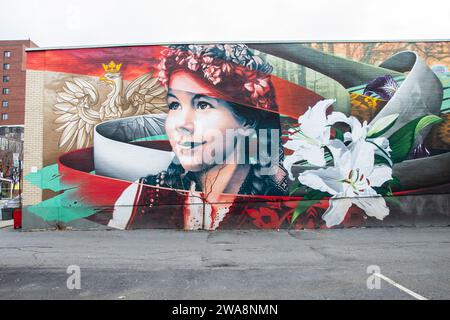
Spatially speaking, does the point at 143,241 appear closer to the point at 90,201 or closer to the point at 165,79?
the point at 90,201

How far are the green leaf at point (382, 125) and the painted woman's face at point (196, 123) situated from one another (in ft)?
16.0

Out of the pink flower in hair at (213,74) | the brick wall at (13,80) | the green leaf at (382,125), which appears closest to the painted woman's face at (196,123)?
the pink flower in hair at (213,74)

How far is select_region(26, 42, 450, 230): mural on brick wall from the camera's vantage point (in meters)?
14.5

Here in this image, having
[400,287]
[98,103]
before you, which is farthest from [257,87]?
[400,287]

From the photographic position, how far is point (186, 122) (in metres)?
14.7

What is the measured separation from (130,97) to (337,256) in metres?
9.56

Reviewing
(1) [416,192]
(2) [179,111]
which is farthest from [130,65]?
(1) [416,192]

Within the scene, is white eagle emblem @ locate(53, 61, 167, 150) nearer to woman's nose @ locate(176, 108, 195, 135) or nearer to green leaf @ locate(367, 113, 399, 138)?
woman's nose @ locate(176, 108, 195, 135)

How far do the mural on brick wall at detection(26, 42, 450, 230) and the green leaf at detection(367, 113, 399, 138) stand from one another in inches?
1.5

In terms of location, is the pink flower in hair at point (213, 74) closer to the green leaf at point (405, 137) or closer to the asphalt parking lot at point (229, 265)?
the asphalt parking lot at point (229, 265)

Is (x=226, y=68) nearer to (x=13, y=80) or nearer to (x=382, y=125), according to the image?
(x=382, y=125)

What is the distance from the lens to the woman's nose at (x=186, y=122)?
14633 mm

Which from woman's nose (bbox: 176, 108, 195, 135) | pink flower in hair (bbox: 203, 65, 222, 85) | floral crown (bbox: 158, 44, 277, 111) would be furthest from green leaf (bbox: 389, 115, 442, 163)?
woman's nose (bbox: 176, 108, 195, 135)

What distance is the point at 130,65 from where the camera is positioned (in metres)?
15.0
